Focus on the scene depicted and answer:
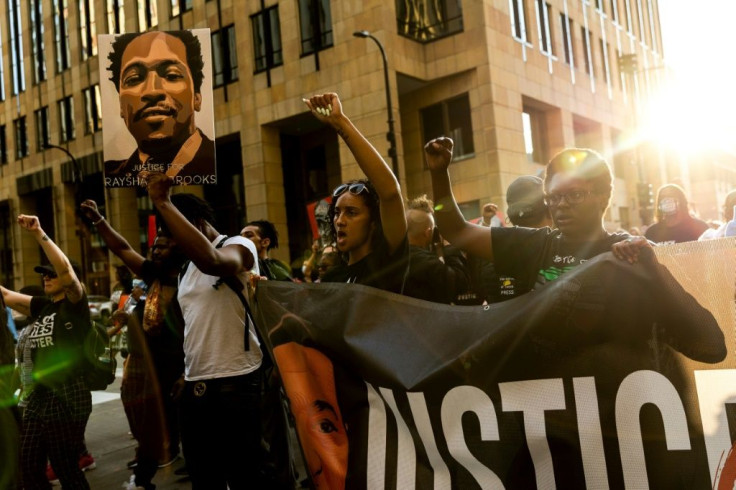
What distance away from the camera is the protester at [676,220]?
6613mm

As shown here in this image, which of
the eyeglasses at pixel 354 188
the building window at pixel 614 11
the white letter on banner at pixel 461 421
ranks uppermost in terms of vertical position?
the building window at pixel 614 11

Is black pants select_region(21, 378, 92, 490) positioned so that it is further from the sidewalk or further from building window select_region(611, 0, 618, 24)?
building window select_region(611, 0, 618, 24)

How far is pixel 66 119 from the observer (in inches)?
1352

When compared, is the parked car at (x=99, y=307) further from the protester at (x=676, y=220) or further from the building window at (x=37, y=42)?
the protester at (x=676, y=220)

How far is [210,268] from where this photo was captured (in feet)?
9.81

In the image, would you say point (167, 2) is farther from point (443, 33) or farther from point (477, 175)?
point (477, 175)

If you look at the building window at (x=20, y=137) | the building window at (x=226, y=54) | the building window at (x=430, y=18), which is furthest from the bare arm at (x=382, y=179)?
the building window at (x=20, y=137)

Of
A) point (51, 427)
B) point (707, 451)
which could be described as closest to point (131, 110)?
point (51, 427)

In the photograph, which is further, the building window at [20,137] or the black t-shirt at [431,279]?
the building window at [20,137]

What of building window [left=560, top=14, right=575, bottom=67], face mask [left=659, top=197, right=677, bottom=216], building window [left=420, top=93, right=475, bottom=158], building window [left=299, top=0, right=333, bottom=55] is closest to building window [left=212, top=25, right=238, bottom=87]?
building window [left=299, top=0, right=333, bottom=55]

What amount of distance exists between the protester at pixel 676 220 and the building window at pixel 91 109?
30.6m

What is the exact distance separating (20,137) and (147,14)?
47.3ft

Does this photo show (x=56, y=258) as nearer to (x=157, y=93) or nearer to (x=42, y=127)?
(x=157, y=93)

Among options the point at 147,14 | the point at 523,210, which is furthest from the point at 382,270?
the point at 147,14
